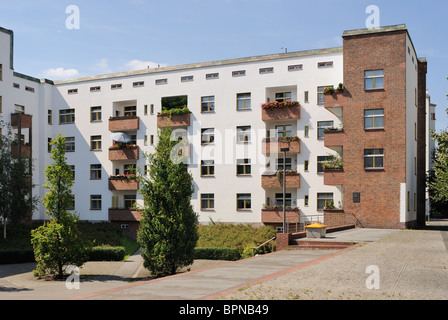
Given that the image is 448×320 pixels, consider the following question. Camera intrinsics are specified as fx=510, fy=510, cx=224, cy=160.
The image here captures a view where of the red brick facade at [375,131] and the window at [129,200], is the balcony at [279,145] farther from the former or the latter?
the window at [129,200]

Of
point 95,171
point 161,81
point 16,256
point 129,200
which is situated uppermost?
point 161,81

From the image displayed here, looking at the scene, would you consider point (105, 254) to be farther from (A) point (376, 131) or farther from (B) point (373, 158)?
(A) point (376, 131)

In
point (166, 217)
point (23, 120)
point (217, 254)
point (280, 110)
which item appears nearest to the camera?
point (166, 217)

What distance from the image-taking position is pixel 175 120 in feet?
155

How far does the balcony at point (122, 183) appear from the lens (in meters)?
48.0

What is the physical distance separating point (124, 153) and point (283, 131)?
15.6 meters

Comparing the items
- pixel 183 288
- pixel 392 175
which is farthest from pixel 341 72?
pixel 183 288

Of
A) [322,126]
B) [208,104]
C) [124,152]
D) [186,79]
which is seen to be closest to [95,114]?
[124,152]

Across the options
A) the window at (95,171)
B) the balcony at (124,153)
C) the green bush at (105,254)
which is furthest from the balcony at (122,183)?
the green bush at (105,254)

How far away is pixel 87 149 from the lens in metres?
51.2

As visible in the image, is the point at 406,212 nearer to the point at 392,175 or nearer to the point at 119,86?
the point at 392,175

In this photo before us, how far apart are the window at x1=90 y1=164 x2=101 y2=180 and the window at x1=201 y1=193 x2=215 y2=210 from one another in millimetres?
11415
